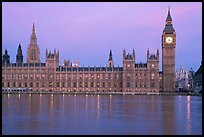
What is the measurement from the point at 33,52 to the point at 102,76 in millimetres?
32784

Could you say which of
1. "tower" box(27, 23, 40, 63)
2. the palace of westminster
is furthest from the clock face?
"tower" box(27, 23, 40, 63)

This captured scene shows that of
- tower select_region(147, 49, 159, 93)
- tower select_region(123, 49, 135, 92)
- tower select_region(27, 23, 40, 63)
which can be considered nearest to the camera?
tower select_region(147, 49, 159, 93)

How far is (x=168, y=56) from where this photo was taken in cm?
11338

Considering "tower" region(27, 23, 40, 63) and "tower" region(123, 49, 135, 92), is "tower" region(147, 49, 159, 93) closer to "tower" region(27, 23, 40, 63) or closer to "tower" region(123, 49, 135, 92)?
"tower" region(123, 49, 135, 92)

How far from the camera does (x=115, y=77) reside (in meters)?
112

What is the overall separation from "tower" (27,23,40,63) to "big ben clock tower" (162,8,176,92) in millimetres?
43858

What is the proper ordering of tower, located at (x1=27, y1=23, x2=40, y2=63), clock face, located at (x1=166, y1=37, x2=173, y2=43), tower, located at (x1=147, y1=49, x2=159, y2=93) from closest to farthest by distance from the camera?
1. tower, located at (x1=147, y1=49, x2=159, y2=93)
2. clock face, located at (x1=166, y1=37, x2=173, y2=43)
3. tower, located at (x1=27, y1=23, x2=40, y2=63)

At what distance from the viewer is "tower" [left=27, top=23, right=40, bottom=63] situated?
129875mm

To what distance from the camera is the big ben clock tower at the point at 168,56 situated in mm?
108812

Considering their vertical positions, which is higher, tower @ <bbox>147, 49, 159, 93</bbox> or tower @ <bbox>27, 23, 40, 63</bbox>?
tower @ <bbox>27, 23, 40, 63</bbox>

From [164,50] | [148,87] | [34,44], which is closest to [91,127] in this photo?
[148,87]

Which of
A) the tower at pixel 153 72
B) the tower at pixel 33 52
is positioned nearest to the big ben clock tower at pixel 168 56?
the tower at pixel 153 72

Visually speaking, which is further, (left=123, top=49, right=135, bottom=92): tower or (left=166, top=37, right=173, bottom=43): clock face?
(left=166, top=37, right=173, bottom=43): clock face

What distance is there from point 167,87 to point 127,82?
1167cm
